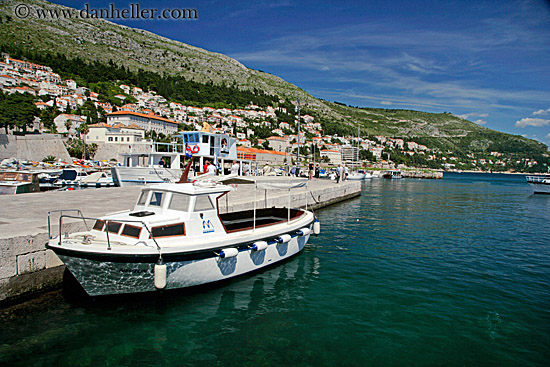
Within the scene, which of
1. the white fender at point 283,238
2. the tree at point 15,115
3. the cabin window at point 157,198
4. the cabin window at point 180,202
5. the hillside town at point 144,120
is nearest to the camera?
the cabin window at point 180,202

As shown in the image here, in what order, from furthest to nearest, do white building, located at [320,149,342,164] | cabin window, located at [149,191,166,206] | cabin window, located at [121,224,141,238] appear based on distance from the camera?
1. white building, located at [320,149,342,164]
2. cabin window, located at [149,191,166,206]
3. cabin window, located at [121,224,141,238]

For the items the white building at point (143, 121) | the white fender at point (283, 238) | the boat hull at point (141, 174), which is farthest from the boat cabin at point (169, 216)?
the white building at point (143, 121)

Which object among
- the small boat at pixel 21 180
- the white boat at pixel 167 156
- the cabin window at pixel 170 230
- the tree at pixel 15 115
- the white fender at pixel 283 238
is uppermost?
the tree at pixel 15 115

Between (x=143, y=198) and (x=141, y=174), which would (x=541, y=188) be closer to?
(x=141, y=174)

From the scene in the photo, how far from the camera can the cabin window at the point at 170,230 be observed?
7.25 metres

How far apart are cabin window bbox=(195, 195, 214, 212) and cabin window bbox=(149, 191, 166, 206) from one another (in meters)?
0.87

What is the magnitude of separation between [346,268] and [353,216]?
10798 mm

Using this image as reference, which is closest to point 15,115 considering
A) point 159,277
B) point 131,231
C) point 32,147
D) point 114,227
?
point 32,147

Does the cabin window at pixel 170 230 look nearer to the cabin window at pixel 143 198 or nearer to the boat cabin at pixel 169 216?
the boat cabin at pixel 169 216

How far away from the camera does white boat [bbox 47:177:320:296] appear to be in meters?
6.55

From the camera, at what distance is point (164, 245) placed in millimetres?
7016

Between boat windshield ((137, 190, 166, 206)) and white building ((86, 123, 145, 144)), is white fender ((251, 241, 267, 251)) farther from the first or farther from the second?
white building ((86, 123, 145, 144))

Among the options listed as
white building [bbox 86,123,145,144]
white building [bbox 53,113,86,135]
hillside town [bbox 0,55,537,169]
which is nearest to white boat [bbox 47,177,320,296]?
hillside town [bbox 0,55,537,169]

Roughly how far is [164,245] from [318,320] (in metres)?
3.61
